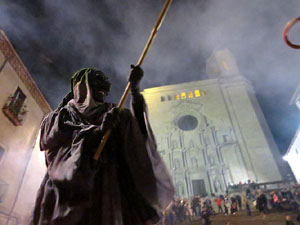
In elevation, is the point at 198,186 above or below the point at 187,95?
below

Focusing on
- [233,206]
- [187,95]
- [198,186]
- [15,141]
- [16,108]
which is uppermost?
[187,95]

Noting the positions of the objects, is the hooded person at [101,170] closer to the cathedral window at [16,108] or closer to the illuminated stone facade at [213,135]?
the cathedral window at [16,108]

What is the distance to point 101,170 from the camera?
191 cm

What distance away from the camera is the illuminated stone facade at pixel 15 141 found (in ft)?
35.4

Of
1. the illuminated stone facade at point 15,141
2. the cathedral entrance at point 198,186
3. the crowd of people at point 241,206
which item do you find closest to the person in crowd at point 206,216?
the crowd of people at point 241,206

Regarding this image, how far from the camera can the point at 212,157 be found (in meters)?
24.6

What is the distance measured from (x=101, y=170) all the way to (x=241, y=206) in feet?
49.0

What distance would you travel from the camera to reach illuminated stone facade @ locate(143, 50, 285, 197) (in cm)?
2305

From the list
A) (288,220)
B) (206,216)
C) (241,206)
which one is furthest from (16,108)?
(288,220)

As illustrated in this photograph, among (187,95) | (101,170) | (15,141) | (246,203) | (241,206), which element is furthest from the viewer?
(187,95)

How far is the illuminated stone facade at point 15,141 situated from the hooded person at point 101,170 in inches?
359

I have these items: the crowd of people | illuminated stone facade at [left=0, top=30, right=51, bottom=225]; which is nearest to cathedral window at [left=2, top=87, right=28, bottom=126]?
illuminated stone facade at [left=0, top=30, right=51, bottom=225]

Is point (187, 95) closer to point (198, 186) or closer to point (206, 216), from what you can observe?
point (198, 186)

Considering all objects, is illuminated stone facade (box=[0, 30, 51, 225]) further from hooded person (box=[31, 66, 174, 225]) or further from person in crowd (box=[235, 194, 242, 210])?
person in crowd (box=[235, 194, 242, 210])
